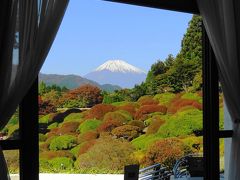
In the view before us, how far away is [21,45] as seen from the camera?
66.6 inches

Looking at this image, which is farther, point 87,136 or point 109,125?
point 109,125

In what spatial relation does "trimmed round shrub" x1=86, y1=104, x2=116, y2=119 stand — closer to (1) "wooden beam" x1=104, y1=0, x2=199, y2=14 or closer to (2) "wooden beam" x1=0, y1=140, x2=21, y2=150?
(1) "wooden beam" x1=104, y1=0, x2=199, y2=14

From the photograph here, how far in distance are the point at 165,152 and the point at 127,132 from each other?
521mm

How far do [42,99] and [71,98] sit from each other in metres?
0.58

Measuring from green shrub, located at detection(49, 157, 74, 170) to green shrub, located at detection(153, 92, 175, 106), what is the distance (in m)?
1.26

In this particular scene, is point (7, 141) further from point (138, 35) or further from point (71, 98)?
point (138, 35)

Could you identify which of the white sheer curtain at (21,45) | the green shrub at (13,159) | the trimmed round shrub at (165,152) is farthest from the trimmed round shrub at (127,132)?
the white sheer curtain at (21,45)

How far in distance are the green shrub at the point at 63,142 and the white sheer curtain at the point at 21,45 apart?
4.71 ft

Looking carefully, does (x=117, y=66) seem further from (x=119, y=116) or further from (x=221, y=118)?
(x=221, y=118)

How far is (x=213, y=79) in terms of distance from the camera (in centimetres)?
260

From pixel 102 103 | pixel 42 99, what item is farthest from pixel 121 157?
pixel 42 99

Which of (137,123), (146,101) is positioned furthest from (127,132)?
(146,101)

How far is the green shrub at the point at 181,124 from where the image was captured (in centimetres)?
378

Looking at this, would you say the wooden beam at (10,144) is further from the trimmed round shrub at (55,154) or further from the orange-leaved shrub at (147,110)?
the orange-leaved shrub at (147,110)
